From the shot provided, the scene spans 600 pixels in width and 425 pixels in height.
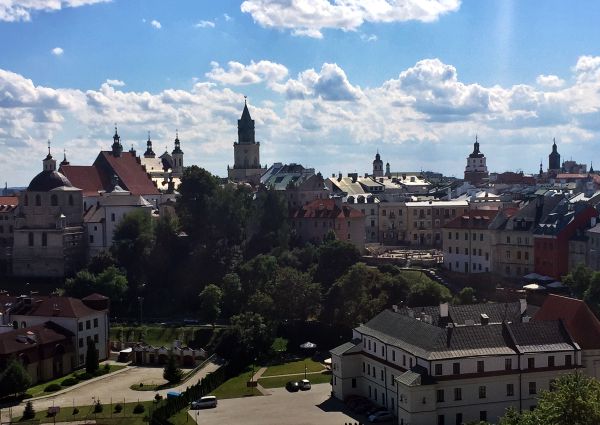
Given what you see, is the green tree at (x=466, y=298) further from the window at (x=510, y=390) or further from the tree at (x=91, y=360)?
the tree at (x=91, y=360)

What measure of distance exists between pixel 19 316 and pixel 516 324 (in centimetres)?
4288

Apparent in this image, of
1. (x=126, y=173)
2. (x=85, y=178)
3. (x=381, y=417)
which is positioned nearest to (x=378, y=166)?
(x=126, y=173)

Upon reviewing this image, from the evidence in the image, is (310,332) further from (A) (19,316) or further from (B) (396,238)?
(B) (396,238)

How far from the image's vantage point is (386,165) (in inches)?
7096

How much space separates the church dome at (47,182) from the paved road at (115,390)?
34.8 metres

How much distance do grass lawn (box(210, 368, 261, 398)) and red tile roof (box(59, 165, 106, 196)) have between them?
47371mm

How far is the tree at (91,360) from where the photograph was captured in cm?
6919

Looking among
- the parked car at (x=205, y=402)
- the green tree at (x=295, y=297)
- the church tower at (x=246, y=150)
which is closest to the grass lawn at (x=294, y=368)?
the green tree at (x=295, y=297)

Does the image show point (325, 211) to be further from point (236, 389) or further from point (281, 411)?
point (281, 411)

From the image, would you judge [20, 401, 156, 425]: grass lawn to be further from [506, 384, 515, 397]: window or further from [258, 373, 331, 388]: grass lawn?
[506, 384, 515, 397]: window

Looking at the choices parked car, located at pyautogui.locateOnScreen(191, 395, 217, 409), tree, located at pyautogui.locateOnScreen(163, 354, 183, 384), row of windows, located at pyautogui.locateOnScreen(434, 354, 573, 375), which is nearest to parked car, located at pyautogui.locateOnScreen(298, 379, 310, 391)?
parked car, located at pyautogui.locateOnScreen(191, 395, 217, 409)

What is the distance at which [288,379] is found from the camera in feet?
209

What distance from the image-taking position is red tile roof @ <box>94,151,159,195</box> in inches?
4424

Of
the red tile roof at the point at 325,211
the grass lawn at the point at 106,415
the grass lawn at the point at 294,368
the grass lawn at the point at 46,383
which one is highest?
the red tile roof at the point at 325,211
